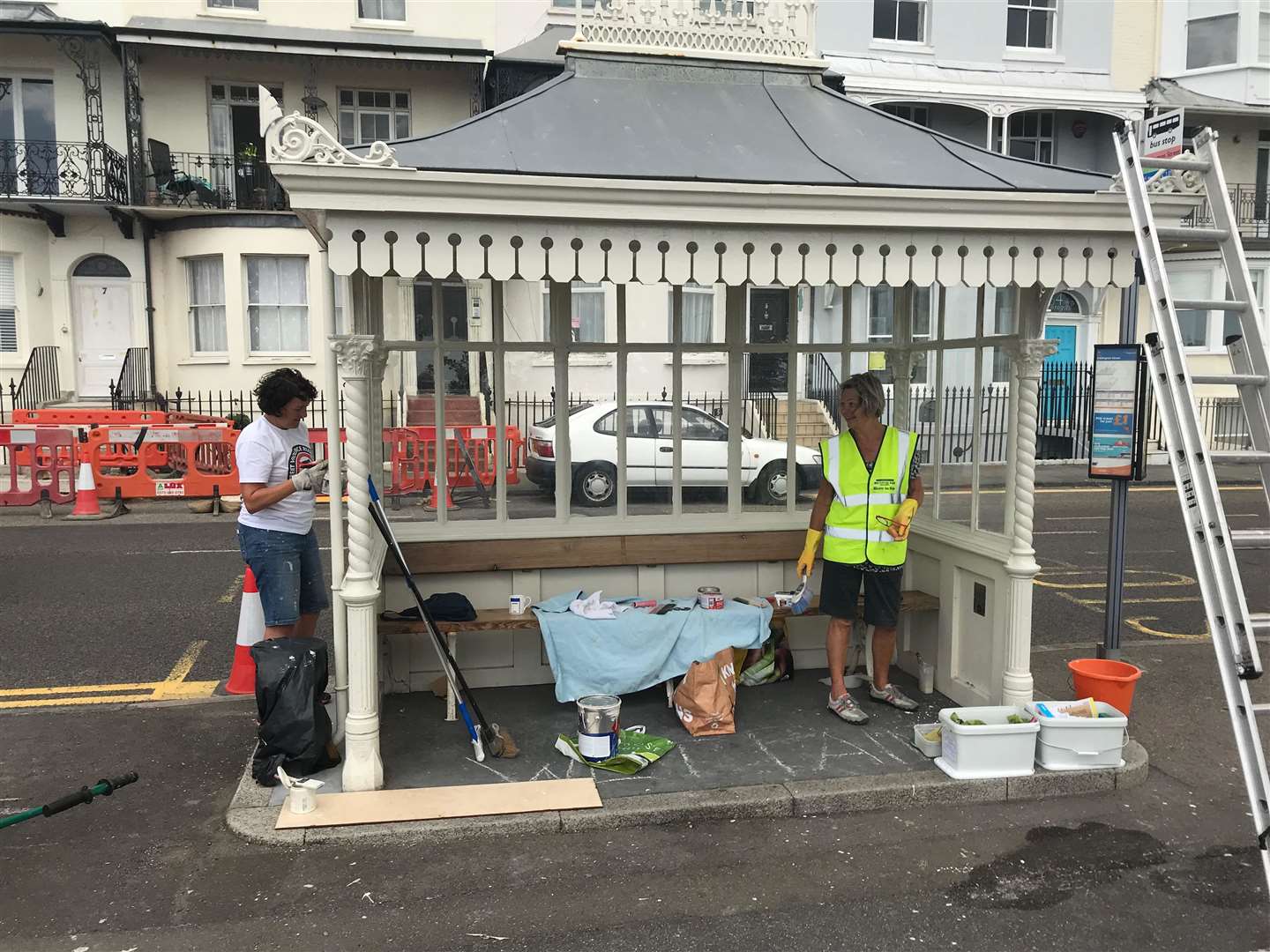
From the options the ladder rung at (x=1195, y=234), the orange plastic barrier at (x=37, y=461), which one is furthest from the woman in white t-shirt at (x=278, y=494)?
the orange plastic barrier at (x=37, y=461)

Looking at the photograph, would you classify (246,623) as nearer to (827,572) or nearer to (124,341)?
(827,572)

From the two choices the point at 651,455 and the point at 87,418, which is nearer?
the point at 651,455

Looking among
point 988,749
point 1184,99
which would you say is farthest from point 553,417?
point 1184,99

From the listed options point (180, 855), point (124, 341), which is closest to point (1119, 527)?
point (180, 855)

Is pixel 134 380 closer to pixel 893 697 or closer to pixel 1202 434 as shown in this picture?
pixel 893 697

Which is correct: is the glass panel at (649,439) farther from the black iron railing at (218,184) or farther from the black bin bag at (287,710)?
the black iron railing at (218,184)

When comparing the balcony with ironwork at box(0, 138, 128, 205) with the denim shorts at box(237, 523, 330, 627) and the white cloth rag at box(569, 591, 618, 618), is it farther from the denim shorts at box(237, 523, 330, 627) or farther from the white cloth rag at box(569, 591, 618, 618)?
the white cloth rag at box(569, 591, 618, 618)

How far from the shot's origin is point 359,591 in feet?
14.9

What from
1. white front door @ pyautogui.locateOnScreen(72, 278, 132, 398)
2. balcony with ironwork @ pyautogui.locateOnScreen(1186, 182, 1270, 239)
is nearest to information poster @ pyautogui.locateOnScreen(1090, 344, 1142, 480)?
white front door @ pyautogui.locateOnScreen(72, 278, 132, 398)

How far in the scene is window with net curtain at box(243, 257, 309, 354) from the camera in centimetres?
1955

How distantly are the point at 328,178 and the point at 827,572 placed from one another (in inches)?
132

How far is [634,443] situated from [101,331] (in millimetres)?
17467

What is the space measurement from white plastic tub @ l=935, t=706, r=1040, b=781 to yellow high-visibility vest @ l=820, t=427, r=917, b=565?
1.00 meters

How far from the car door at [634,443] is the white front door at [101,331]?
16795 mm
